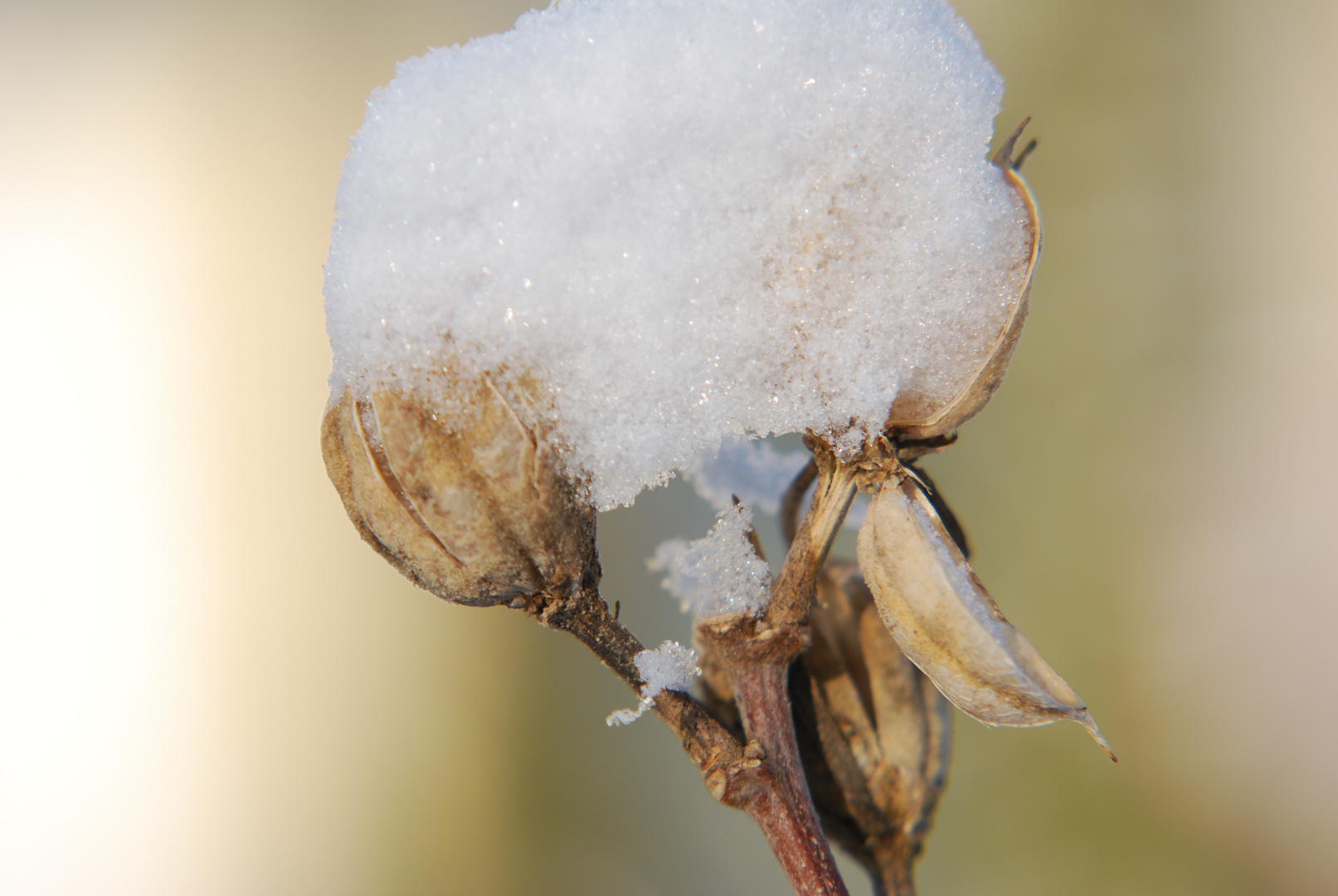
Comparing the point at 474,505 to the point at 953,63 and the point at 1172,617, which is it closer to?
the point at 953,63

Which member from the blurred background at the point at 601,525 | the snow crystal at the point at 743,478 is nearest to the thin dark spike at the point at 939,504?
the snow crystal at the point at 743,478

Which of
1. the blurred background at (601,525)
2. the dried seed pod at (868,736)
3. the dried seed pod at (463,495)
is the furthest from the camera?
the blurred background at (601,525)

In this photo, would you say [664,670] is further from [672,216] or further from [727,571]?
[672,216]

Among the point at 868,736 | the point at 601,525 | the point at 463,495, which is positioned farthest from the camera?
the point at 601,525

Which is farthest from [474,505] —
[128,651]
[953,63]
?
[128,651]

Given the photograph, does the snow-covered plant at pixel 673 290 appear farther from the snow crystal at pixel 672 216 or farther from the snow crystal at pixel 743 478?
the snow crystal at pixel 743 478

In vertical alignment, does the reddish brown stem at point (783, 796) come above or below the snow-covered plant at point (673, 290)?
below

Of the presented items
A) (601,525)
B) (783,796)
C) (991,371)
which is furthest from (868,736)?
(601,525)
